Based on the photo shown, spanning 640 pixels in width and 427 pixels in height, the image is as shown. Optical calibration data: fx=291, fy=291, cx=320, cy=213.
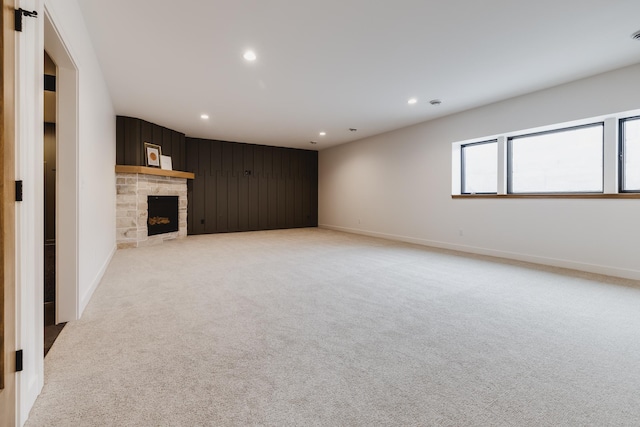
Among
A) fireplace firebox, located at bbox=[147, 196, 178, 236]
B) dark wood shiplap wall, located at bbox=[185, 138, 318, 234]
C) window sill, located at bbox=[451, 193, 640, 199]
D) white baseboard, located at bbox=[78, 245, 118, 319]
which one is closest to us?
white baseboard, located at bbox=[78, 245, 118, 319]

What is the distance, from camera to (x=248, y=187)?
8383mm

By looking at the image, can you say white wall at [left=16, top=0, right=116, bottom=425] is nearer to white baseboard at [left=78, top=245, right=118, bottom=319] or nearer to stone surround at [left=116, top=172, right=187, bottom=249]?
white baseboard at [left=78, top=245, right=118, bottom=319]

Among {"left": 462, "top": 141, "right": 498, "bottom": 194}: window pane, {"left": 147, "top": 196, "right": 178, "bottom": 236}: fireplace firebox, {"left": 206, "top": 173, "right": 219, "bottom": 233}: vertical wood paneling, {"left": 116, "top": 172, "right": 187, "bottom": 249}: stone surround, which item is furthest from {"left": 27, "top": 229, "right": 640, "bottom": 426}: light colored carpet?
{"left": 206, "top": 173, "right": 219, "bottom": 233}: vertical wood paneling

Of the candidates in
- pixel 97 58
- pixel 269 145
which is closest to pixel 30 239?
pixel 97 58

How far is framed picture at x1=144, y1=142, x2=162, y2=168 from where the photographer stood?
19.4ft

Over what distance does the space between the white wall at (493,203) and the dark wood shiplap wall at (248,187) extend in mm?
1596

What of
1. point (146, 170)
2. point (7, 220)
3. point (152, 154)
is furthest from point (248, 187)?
point (7, 220)

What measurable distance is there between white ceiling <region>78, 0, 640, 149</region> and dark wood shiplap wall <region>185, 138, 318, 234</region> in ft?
8.85

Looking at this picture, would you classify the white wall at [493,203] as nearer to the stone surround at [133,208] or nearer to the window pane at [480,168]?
the window pane at [480,168]

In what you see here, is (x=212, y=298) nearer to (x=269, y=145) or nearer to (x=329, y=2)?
(x=329, y=2)

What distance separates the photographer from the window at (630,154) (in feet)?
11.9

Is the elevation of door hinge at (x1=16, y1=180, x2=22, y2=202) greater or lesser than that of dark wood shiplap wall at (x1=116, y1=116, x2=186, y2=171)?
lesser

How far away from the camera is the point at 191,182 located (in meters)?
7.54

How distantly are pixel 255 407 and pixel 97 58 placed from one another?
4031mm
